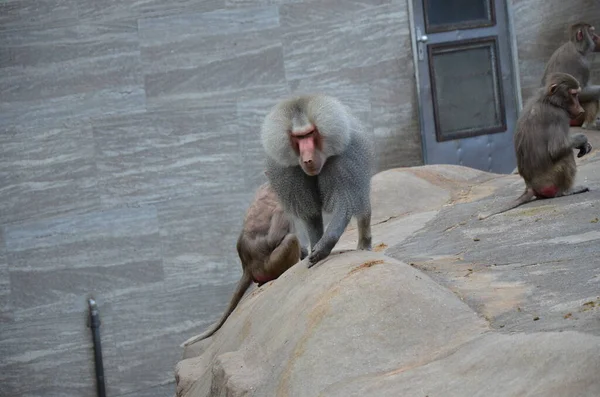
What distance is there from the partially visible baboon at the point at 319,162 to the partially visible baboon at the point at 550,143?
2078mm

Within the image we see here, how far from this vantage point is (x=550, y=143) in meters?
6.90

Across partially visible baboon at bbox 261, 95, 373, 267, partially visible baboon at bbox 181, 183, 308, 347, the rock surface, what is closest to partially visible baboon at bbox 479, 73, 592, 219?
the rock surface

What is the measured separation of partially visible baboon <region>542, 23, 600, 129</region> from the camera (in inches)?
363

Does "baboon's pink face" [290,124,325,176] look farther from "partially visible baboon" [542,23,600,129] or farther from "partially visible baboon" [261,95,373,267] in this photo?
"partially visible baboon" [542,23,600,129]

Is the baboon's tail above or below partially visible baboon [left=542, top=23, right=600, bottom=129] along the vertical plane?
below

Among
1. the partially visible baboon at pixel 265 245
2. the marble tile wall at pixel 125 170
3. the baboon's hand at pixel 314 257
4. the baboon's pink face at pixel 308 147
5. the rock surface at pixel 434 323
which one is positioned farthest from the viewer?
the marble tile wall at pixel 125 170

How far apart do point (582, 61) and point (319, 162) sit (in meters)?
5.23

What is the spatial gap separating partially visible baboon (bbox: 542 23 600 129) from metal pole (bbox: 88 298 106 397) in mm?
4192

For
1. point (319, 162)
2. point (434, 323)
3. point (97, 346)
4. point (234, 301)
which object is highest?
point (319, 162)

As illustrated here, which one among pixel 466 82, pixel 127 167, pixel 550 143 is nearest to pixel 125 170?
pixel 127 167

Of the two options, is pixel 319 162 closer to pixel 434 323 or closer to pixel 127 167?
pixel 434 323

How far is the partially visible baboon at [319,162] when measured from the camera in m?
4.75

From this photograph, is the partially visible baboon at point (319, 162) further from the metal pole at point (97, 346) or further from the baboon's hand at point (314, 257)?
the metal pole at point (97, 346)

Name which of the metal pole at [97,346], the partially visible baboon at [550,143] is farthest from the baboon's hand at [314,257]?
the metal pole at [97,346]
